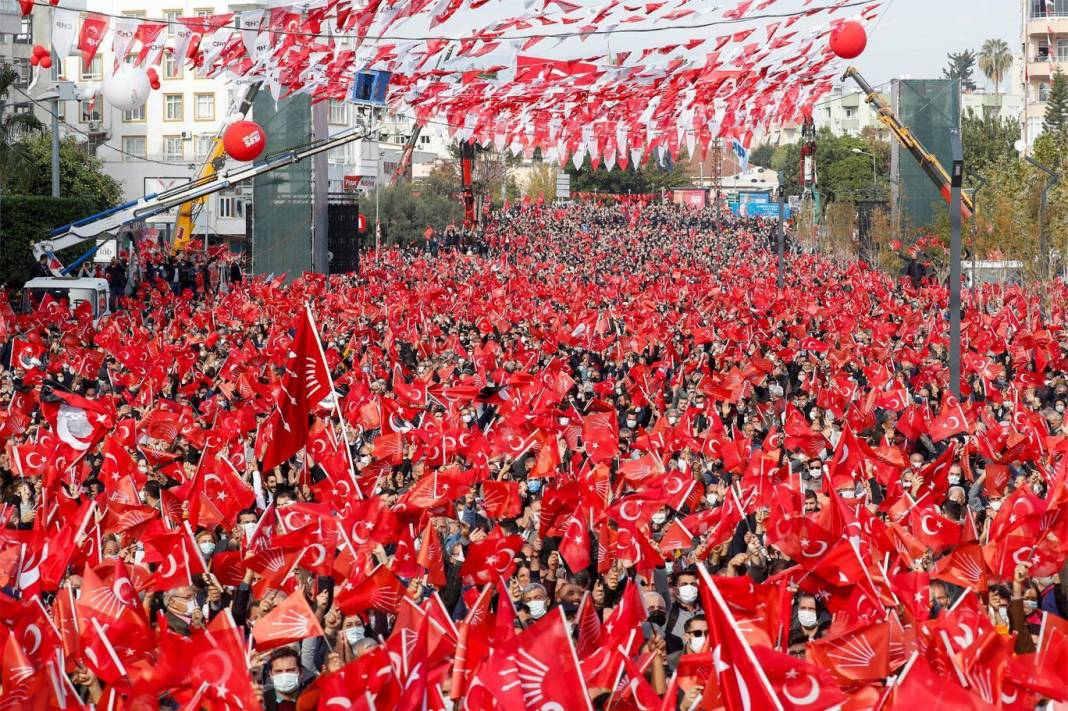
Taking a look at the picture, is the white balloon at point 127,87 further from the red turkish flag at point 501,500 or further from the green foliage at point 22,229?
the green foliage at point 22,229

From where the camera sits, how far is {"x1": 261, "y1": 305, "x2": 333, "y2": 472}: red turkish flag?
13430 millimetres

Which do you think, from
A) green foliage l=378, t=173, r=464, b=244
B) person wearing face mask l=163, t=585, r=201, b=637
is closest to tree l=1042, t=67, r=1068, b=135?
green foliage l=378, t=173, r=464, b=244

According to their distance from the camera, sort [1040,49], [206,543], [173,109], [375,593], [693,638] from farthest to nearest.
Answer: [1040,49] → [173,109] → [206,543] → [375,593] → [693,638]

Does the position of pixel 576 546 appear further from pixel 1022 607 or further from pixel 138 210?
pixel 138 210

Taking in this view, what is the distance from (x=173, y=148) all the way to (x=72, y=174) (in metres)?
21.6

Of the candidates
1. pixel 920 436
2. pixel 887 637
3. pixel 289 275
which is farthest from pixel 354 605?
pixel 289 275

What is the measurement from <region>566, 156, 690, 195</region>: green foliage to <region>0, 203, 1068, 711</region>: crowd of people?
289ft

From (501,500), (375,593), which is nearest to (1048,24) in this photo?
(501,500)

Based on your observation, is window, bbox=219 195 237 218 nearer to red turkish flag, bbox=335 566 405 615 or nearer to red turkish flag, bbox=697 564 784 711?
red turkish flag, bbox=335 566 405 615

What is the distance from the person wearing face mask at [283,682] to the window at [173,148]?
77.3 metres

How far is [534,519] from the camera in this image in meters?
12.0

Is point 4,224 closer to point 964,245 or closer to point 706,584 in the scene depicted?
point 964,245

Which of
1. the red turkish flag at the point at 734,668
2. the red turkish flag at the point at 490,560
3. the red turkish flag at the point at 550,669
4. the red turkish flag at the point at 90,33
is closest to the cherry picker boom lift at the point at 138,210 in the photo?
the red turkish flag at the point at 90,33

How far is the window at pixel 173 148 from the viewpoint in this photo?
8356cm
